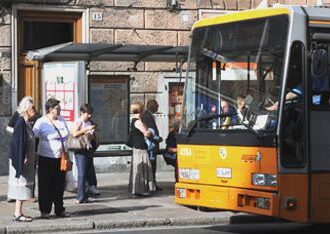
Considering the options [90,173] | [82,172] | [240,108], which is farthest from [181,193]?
[90,173]

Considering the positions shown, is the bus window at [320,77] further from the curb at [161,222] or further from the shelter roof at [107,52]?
the shelter roof at [107,52]

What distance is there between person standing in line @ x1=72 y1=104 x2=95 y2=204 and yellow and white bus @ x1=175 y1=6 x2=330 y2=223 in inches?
148

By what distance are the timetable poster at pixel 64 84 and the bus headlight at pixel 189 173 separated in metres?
4.32

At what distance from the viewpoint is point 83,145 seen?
536 inches

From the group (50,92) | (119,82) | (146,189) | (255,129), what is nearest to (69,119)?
(50,92)

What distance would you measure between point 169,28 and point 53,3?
10.3 feet

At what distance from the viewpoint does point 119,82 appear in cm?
1758

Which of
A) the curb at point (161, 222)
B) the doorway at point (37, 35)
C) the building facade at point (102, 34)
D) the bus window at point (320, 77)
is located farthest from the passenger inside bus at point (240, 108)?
the doorway at point (37, 35)

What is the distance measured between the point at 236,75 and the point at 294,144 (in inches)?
51.9

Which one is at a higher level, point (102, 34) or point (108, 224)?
point (102, 34)

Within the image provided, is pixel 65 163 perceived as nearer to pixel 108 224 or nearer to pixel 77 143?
pixel 108 224

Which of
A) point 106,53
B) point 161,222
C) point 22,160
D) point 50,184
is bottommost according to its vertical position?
point 161,222

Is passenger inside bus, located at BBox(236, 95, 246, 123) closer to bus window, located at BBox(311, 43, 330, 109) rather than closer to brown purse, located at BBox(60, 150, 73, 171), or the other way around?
bus window, located at BBox(311, 43, 330, 109)

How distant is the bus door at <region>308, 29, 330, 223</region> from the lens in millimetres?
9461
